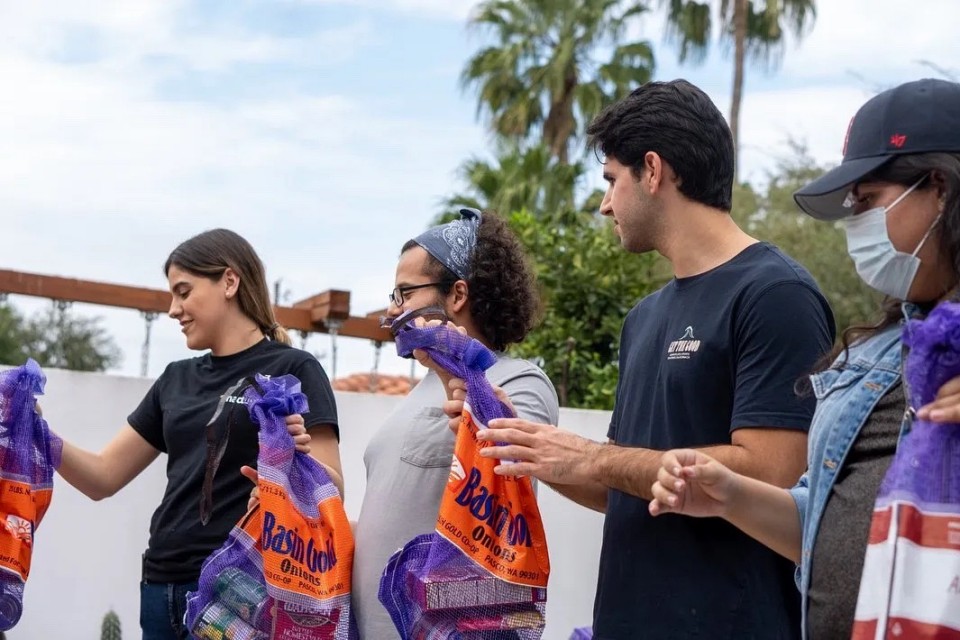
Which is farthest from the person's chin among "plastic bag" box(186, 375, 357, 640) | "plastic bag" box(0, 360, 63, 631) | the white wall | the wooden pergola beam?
the wooden pergola beam

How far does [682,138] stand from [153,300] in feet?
14.7

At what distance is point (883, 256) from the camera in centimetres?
199

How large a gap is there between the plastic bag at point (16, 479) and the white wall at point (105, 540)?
7.44ft

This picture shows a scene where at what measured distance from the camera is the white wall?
18.9 ft

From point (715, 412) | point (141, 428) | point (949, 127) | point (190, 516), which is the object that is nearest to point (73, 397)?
point (141, 428)

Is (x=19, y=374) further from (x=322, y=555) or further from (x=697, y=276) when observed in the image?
(x=697, y=276)

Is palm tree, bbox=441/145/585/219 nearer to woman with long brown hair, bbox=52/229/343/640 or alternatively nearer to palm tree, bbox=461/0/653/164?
palm tree, bbox=461/0/653/164

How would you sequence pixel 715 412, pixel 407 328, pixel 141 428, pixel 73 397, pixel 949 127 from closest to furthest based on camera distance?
pixel 949 127, pixel 715 412, pixel 407 328, pixel 141 428, pixel 73 397

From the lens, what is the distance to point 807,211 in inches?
88.0

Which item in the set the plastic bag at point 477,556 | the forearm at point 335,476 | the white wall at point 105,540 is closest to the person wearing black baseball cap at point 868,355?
the plastic bag at point 477,556

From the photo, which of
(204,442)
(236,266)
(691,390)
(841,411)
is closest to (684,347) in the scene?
(691,390)

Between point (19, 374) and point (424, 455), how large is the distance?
1.37 meters

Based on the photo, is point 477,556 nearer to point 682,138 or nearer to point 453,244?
point 453,244

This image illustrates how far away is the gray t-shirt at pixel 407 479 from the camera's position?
2945 mm
